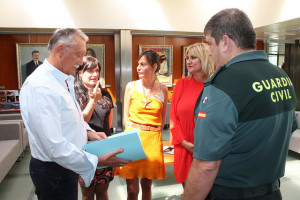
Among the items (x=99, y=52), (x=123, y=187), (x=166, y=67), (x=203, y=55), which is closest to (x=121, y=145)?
(x=203, y=55)

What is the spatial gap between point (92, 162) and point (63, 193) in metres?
0.30

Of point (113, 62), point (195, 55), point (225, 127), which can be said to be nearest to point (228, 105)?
point (225, 127)

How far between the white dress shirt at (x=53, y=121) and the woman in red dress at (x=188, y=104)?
43.4 inches

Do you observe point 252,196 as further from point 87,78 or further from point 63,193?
point 87,78

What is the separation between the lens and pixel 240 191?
1.16 meters

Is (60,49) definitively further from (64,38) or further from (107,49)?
(107,49)

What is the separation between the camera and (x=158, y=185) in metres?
3.58

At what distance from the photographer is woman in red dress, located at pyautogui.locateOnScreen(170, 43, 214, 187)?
2.37 m

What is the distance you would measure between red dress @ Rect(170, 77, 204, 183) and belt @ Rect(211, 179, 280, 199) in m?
1.14

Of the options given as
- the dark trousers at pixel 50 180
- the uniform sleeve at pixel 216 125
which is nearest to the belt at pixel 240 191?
the uniform sleeve at pixel 216 125

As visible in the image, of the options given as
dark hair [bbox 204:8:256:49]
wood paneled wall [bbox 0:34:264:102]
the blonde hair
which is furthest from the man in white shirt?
wood paneled wall [bbox 0:34:264:102]

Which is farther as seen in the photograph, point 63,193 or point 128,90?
point 128,90

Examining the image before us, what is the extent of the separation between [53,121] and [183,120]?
54.3 inches

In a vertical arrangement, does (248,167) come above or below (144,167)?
above
